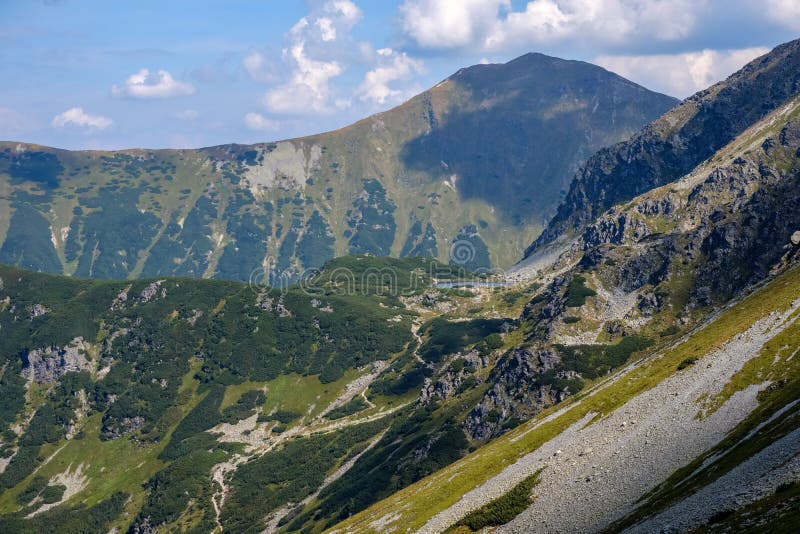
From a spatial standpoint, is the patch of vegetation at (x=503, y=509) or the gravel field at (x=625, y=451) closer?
the gravel field at (x=625, y=451)

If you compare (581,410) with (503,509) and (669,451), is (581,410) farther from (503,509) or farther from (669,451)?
(669,451)

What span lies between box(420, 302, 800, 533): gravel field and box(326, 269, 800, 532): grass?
4.76m

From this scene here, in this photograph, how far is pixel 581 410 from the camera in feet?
472

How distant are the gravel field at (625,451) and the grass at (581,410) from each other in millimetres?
4760

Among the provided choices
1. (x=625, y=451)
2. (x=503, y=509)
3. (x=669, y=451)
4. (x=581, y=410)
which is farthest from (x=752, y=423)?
(x=581, y=410)

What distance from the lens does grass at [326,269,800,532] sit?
5241 inches

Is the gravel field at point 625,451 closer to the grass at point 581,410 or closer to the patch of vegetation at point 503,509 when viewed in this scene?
A: the patch of vegetation at point 503,509

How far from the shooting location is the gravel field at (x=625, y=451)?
300ft

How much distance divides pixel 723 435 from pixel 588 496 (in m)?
19.0

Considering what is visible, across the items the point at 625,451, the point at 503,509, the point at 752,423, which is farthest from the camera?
the point at 625,451

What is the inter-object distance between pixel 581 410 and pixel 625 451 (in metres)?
40.5

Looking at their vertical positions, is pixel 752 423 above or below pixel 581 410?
above

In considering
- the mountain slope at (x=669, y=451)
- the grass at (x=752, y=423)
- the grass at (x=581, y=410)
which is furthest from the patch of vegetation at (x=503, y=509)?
the grass at (x=752, y=423)

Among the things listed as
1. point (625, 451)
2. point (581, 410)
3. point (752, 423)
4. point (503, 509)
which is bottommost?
point (581, 410)
